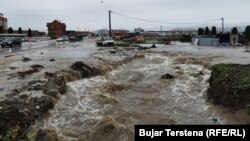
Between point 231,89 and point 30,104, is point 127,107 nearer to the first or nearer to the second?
point 30,104

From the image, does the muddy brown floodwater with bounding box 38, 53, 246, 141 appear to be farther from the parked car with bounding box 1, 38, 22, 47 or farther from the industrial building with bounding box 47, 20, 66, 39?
the industrial building with bounding box 47, 20, 66, 39

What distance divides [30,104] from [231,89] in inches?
345

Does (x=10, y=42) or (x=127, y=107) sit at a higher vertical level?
(x=10, y=42)

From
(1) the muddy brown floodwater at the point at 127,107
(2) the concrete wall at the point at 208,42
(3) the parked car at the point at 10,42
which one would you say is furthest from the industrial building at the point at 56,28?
(1) the muddy brown floodwater at the point at 127,107

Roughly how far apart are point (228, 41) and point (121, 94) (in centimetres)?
4595

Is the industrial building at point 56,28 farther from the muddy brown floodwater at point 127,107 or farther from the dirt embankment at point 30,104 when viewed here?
the muddy brown floodwater at point 127,107

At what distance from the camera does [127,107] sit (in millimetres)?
16203

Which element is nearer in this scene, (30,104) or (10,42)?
(30,104)

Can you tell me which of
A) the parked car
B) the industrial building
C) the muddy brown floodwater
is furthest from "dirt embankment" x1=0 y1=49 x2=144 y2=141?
the industrial building

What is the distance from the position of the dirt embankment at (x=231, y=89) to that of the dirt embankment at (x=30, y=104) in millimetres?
7659

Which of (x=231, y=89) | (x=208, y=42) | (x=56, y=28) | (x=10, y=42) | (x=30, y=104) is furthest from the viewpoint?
(x=56, y=28)

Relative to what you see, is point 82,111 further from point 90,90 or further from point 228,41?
point 228,41

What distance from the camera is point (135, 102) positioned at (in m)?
17.3

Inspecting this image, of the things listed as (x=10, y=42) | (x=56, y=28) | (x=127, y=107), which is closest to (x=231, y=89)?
(x=127, y=107)
